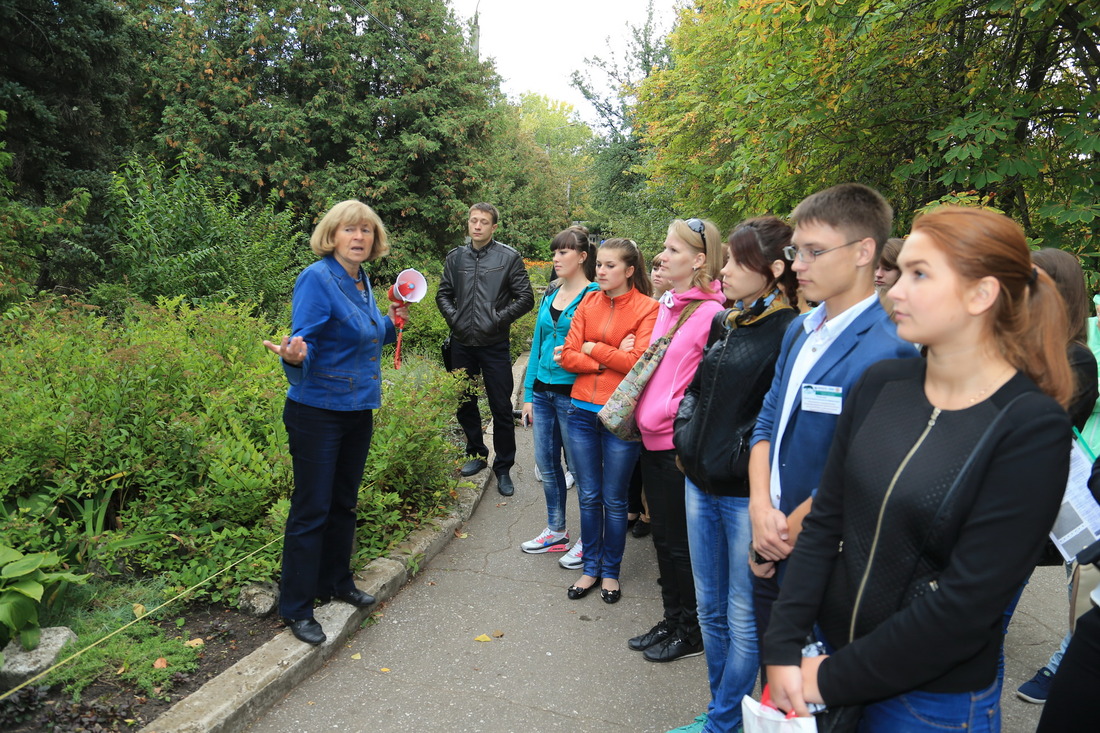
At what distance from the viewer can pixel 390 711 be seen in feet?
10.5

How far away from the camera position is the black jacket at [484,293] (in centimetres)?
614

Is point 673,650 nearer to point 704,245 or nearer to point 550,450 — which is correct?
point 550,450

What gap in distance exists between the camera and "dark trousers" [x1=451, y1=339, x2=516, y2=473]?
6.28 m

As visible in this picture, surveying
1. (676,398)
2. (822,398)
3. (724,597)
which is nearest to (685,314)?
(676,398)

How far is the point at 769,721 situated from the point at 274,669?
2.44m

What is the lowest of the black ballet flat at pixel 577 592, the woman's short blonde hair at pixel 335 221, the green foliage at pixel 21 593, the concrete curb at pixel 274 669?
the concrete curb at pixel 274 669

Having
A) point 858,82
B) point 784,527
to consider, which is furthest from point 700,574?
point 858,82

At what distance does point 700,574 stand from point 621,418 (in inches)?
40.9

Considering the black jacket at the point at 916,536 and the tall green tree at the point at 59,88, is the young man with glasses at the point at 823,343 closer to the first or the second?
the black jacket at the point at 916,536

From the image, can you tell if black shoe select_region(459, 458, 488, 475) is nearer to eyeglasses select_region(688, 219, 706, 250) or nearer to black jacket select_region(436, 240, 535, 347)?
black jacket select_region(436, 240, 535, 347)

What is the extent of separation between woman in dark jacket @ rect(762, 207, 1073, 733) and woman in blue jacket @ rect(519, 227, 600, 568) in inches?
130

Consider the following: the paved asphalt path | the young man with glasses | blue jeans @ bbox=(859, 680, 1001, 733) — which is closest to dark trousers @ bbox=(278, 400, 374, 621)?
the paved asphalt path

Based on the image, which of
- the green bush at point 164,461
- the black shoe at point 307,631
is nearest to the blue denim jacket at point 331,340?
the green bush at point 164,461

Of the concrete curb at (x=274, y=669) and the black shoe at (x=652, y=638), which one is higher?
the black shoe at (x=652, y=638)
